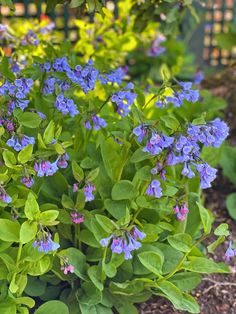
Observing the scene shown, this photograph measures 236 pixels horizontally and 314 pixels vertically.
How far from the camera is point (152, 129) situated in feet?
6.51

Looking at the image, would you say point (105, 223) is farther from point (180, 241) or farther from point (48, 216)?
point (180, 241)

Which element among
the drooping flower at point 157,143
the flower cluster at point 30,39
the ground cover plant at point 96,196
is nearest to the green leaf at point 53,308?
the ground cover plant at point 96,196

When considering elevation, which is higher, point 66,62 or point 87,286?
point 66,62

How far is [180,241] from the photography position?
2164 mm

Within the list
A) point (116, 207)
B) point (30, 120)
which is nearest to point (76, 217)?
point (116, 207)

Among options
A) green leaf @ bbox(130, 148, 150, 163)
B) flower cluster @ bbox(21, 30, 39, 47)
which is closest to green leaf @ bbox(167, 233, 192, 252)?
green leaf @ bbox(130, 148, 150, 163)

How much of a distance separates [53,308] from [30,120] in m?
0.60

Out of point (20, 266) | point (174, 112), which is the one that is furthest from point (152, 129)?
point (174, 112)

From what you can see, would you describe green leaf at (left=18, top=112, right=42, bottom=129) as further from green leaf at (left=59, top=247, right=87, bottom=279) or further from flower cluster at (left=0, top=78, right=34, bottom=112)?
green leaf at (left=59, top=247, right=87, bottom=279)

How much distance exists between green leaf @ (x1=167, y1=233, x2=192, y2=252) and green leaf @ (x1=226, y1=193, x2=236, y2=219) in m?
0.80

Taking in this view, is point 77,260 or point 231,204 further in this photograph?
point 231,204

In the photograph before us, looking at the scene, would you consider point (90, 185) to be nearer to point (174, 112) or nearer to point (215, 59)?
point (174, 112)

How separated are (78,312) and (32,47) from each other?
3.74 feet

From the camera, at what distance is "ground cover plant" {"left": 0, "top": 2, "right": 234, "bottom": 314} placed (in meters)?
1.99
